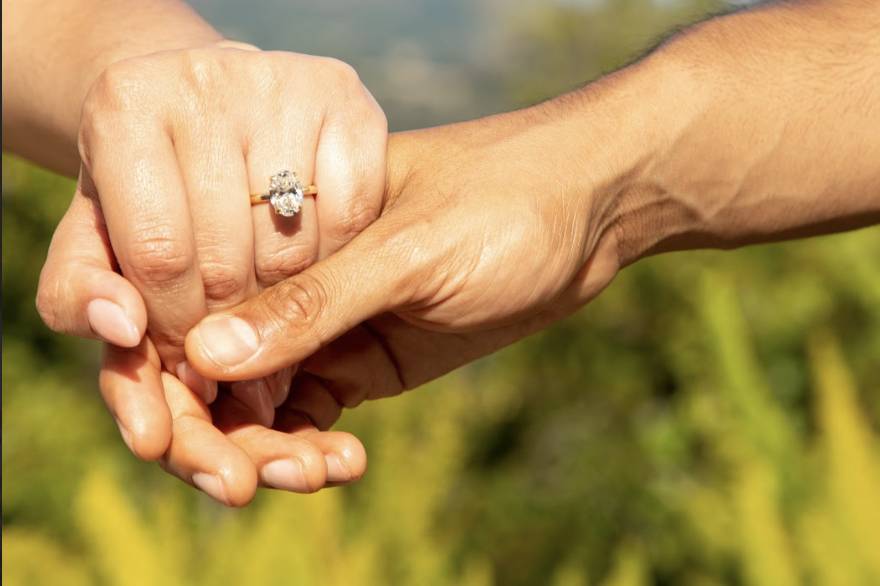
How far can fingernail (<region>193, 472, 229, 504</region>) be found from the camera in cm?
162

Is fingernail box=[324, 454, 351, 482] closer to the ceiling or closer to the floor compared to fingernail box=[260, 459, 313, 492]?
closer to the floor

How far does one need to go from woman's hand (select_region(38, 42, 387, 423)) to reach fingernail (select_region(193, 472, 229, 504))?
0.71 ft

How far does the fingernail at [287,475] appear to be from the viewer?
1.67m

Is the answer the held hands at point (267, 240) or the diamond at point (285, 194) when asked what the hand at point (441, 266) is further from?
the diamond at point (285, 194)

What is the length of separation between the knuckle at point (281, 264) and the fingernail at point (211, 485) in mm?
366

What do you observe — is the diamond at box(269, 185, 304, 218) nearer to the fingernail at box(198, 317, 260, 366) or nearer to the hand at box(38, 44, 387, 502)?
the hand at box(38, 44, 387, 502)

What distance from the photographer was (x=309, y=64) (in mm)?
1916

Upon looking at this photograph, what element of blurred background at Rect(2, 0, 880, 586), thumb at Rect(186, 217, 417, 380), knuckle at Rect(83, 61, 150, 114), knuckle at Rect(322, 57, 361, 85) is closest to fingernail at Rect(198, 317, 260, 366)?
thumb at Rect(186, 217, 417, 380)

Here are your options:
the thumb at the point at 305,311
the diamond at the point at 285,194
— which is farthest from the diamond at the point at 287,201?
the thumb at the point at 305,311

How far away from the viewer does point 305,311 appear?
169 cm

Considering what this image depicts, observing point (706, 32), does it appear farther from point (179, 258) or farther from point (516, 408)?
point (516, 408)

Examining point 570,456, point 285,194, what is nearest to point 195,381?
point 285,194

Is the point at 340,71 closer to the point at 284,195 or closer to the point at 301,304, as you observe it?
the point at 284,195

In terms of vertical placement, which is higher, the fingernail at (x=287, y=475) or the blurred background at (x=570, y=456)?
the fingernail at (x=287, y=475)
